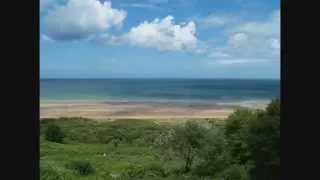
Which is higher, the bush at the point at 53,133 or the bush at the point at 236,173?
the bush at the point at 53,133

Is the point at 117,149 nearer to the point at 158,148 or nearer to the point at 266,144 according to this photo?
the point at 158,148

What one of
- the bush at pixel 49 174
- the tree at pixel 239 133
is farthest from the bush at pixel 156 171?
the bush at pixel 49 174

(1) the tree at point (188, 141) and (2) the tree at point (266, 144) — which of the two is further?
(1) the tree at point (188, 141)

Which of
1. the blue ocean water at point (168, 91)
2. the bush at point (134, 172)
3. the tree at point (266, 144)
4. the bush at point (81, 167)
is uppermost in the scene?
the blue ocean water at point (168, 91)

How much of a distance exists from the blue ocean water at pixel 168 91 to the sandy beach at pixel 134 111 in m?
0.03

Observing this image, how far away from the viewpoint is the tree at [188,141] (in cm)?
232

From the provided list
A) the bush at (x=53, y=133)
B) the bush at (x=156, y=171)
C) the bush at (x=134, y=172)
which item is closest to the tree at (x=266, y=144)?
the bush at (x=156, y=171)

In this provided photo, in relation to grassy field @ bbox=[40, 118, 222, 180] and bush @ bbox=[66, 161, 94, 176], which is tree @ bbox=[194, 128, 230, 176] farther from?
bush @ bbox=[66, 161, 94, 176]

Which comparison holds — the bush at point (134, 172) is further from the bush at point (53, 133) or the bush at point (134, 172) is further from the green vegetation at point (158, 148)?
the bush at point (53, 133)

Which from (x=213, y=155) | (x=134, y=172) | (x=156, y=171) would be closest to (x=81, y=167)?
(x=134, y=172)
